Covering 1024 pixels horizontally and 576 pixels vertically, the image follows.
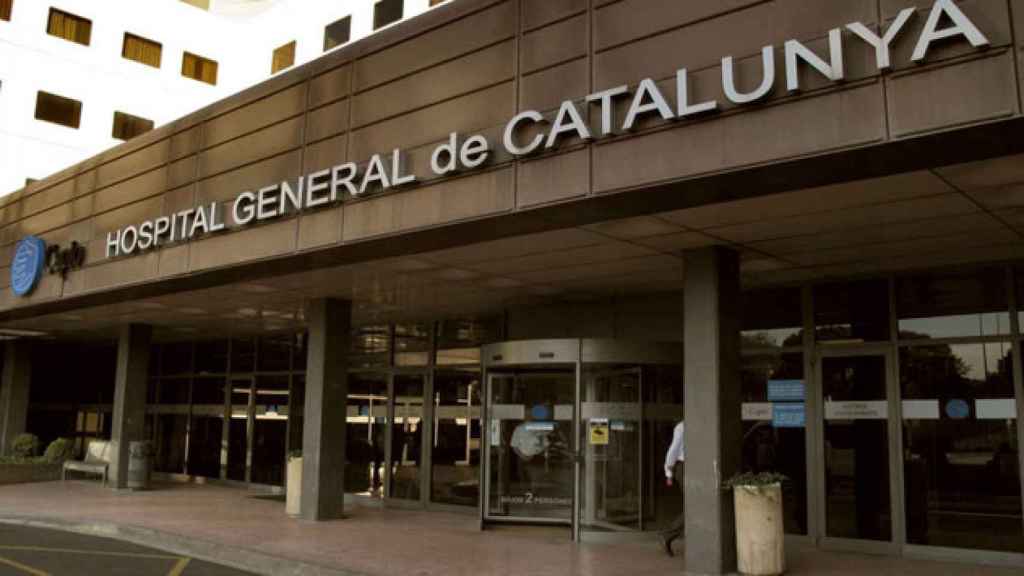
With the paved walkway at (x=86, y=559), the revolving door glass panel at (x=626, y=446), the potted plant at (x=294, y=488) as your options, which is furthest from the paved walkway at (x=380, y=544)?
the revolving door glass panel at (x=626, y=446)

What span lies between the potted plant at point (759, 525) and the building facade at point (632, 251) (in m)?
0.26

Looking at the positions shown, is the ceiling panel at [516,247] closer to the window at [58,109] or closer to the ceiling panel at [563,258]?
the ceiling panel at [563,258]

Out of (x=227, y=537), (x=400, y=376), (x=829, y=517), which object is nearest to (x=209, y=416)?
(x=400, y=376)

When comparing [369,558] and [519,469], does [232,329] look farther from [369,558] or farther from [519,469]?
[369,558]

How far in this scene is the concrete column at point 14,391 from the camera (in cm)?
2370

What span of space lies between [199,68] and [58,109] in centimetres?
634

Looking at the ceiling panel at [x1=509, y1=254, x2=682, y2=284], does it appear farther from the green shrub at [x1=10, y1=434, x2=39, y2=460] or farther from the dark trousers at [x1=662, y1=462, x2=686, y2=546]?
the green shrub at [x1=10, y1=434, x2=39, y2=460]

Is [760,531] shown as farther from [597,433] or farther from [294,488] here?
[294,488]

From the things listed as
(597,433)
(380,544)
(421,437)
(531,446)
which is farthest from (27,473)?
(597,433)

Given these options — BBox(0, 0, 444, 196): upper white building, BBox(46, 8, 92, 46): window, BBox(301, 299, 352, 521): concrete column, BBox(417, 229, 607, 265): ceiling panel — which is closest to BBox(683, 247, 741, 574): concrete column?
BBox(417, 229, 607, 265): ceiling panel

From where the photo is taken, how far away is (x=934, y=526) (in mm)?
10844

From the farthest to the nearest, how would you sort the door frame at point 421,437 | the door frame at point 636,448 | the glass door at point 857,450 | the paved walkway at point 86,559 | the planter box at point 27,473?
the planter box at point 27,473 → the door frame at point 421,437 → the door frame at point 636,448 → the glass door at point 857,450 → the paved walkway at point 86,559

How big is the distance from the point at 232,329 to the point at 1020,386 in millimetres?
15943

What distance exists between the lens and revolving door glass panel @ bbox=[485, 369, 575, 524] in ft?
41.4
